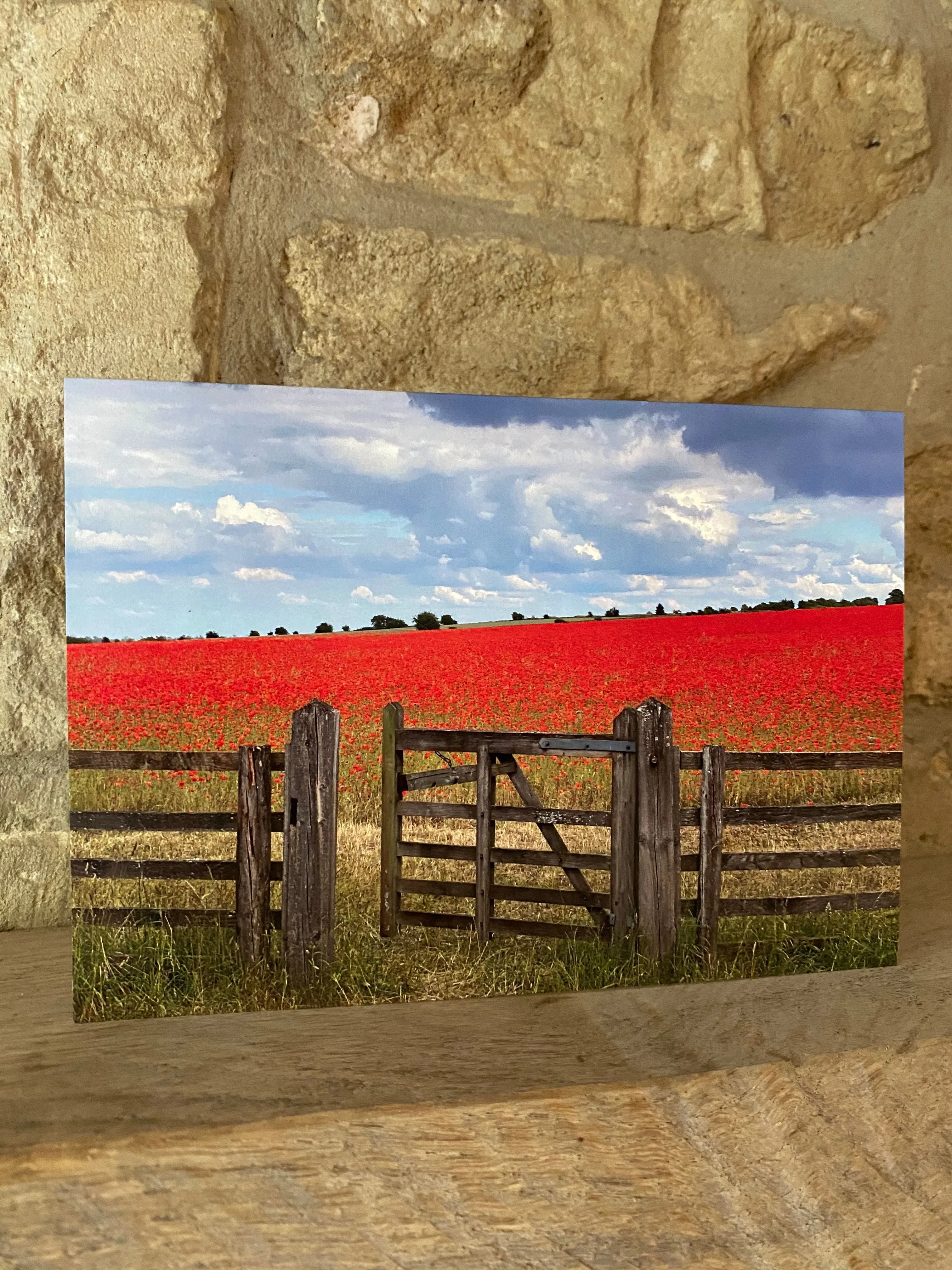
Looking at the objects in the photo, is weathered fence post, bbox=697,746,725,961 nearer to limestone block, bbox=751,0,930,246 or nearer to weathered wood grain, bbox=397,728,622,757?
weathered wood grain, bbox=397,728,622,757

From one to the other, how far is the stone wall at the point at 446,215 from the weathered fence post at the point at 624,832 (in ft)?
1.08

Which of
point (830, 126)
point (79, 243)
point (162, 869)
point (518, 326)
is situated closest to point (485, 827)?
point (162, 869)

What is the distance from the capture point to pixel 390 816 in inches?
35.5

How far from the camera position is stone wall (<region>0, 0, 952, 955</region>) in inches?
42.1

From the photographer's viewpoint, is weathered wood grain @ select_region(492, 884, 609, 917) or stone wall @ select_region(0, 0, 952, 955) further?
stone wall @ select_region(0, 0, 952, 955)

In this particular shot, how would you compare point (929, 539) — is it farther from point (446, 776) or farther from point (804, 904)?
point (446, 776)

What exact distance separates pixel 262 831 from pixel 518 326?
2.02ft

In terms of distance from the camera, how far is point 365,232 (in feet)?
3.68

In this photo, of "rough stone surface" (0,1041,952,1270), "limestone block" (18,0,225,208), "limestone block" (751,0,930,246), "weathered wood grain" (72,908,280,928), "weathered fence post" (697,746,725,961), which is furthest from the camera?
"limestone block" (751,0,930,246)

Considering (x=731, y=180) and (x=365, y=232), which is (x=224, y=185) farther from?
(x=731, y=180)

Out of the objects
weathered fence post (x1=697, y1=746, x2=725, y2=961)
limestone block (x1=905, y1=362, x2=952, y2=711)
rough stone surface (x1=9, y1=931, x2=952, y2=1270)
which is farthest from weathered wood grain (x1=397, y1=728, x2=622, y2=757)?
limestone block (x1=905, y1=362, x2=952, y2=711)

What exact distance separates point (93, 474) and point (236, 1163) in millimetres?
523

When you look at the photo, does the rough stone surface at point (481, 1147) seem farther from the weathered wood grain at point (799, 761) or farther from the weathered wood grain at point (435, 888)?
the weathered wood grain at point (799, 761)

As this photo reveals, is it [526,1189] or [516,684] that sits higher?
[516,684]
